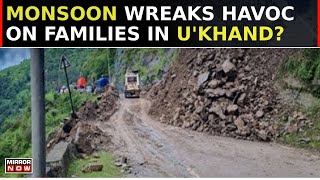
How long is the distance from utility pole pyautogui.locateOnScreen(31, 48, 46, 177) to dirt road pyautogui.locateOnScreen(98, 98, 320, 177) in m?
0.39

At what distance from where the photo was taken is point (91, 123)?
24.7 feet

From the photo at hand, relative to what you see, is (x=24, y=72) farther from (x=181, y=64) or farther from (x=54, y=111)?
(x=181, y=64)

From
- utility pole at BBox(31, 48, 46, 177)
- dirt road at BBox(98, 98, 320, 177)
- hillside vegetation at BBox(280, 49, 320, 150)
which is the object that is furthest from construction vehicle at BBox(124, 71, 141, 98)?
hillside vegetation at BBox(280, 49, 320, 150)

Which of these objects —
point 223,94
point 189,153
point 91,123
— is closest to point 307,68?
point 223,94

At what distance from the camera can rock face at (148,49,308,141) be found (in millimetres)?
7480

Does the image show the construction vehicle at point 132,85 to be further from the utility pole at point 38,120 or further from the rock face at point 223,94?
the utility pole at point 38,120

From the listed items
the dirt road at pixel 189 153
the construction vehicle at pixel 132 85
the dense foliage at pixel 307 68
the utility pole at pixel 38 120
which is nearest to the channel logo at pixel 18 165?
the utility pole at pixel 38 120

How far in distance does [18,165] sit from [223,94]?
1.41 meters

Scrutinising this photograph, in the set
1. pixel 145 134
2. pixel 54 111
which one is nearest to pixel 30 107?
pixel 54 111

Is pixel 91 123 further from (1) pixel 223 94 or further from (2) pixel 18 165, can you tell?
(1) pixel 223 94

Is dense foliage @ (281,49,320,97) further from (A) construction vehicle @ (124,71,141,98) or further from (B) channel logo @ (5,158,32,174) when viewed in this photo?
(B) channel logo @ (5,158,32,174)

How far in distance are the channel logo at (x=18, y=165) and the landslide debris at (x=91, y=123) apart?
0.29 metres

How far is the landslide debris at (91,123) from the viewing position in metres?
Answer: 7.54

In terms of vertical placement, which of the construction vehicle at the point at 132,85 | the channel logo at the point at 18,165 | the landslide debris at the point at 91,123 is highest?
the construction vehicle at the point at 132,85
